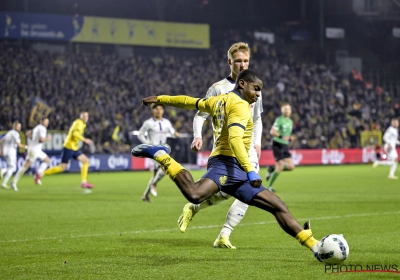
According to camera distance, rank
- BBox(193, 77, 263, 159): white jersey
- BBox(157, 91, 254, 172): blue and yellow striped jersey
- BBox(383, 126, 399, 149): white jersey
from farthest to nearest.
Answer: BBox(383, 126, 399, 149): white jersey, BBox(193, 77, 263, 159): white jersey, BBox(157, 91, 254, 172): blue and yellow striped jersey

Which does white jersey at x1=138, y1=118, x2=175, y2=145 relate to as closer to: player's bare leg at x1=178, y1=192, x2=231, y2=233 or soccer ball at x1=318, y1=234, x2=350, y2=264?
player's bare leg at x1=178, y1=192, x2=231, y2=233

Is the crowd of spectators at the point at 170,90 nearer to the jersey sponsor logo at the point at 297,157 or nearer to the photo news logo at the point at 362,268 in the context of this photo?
the jersey sponsor logo at the point at 297,157

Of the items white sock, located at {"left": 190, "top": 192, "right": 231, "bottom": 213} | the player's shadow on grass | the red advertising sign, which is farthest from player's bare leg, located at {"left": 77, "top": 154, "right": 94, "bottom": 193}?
the red advertising sign

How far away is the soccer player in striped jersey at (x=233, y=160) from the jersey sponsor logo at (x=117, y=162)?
2675 cm

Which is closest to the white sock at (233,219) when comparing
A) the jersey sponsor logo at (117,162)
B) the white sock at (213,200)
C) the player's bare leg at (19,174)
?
the white sock at (213,200)

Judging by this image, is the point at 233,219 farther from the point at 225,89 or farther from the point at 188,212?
the point at 225,89

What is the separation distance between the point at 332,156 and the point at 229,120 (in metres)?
34.4

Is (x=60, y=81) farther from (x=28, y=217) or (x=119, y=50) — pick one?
(x=28, y=217)

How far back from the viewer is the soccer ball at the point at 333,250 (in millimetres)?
6957

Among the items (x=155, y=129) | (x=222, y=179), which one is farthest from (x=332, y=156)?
(x=222, y=179)

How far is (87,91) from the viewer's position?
3756cm

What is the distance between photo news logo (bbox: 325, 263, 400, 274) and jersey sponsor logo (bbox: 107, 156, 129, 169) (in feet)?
90.9

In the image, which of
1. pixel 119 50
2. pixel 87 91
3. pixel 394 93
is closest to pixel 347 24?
pixel 394 93

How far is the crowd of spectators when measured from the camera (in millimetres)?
35281
